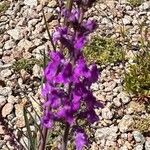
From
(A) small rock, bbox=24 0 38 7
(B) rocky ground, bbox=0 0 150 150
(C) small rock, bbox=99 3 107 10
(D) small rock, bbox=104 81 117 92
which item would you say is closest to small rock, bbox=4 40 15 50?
(B) rocky ground, bbox=0 0 150 150

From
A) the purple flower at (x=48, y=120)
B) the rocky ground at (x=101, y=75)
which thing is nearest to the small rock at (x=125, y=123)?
the rocky ground at (x=101, y=75)

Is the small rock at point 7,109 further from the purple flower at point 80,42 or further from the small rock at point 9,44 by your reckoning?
the purple flower at point 80,42

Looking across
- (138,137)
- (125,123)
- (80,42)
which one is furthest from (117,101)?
(80,42)

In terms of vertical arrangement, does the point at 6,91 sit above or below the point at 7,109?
above

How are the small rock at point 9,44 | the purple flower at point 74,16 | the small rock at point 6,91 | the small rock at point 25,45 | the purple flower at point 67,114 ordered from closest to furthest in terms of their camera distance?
the purple flower at point 74,16, the purple flower at point 67,114, the small rock at point 6,91, the small rock at point 25,45, the small rock at point 9,44

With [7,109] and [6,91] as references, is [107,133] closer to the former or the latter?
[7,109]

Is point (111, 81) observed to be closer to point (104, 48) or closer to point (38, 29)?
point (104, 48)
